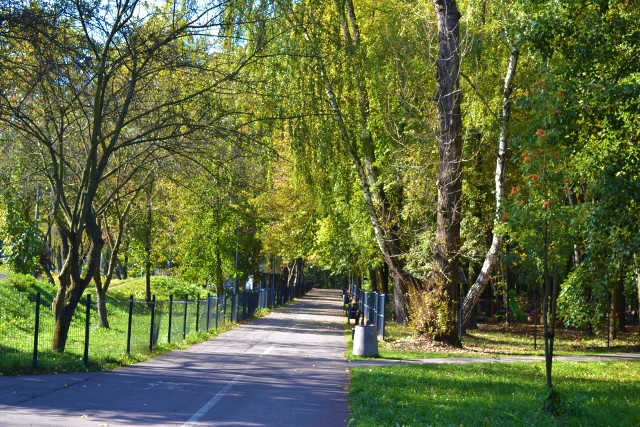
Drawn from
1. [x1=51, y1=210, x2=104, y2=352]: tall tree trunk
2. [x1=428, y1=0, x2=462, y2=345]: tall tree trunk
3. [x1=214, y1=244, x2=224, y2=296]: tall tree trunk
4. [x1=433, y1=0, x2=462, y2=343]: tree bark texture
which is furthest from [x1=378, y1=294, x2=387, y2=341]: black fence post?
[x1=214, y1=244, x2=224, y2=296]: tall tree trunk

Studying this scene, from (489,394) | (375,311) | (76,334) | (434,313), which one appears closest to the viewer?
(489,394)

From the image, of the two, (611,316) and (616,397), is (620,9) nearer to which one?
(616,397)

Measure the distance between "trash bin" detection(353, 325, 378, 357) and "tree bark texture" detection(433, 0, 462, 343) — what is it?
13.4 feet

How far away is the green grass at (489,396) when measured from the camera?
35.7ft

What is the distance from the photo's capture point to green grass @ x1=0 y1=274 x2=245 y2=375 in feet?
52.0

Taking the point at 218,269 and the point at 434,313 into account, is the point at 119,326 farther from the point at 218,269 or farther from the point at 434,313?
the point at 434,313

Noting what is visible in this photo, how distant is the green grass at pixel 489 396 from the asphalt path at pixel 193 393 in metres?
0.64

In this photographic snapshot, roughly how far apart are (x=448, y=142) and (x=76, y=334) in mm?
13281

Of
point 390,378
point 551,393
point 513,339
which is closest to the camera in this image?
point 551,393

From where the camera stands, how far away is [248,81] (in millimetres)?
16500

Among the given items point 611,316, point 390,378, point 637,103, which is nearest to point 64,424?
point 390,378

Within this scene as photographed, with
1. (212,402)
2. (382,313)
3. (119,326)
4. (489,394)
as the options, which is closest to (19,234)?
(119,326)

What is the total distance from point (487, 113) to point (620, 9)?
1129 centimetres

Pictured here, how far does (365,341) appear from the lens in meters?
21.6
